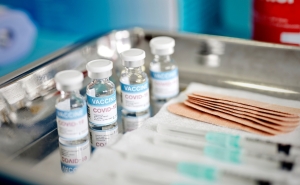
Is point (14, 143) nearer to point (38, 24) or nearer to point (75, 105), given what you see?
point (75, 105)

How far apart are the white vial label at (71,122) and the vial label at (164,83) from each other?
0.15 metres

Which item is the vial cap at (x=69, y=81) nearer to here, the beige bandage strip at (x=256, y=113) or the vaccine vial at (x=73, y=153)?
the vaccine vial at (x=73, y=153)

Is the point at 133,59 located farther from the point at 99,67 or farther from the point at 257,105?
the point at 257,105

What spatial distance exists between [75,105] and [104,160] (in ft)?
0.32

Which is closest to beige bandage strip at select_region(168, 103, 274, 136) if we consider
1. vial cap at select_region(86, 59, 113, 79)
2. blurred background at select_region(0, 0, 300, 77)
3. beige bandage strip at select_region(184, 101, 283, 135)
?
beige bandage strip at select_region(184, 101, 283, 135)

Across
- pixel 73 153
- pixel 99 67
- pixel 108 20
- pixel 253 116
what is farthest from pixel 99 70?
pixel 108 20

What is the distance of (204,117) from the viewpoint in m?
0.62

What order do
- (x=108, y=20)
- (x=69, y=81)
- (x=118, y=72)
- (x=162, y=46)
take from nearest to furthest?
1. (x=69, y=81)
2. (x=162, y=46)
3. (x=118, y=72)
4. (x=108, y=20)

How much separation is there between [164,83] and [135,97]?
0.07m

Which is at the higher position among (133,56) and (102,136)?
(133,56)

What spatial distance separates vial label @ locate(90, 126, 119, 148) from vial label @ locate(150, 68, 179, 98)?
0.34ft

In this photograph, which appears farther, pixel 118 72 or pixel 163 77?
pixel 118 72

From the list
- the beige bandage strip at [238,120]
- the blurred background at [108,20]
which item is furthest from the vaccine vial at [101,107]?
the blurred background at [108,20]

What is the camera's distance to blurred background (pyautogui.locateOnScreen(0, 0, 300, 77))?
0.89 metres
